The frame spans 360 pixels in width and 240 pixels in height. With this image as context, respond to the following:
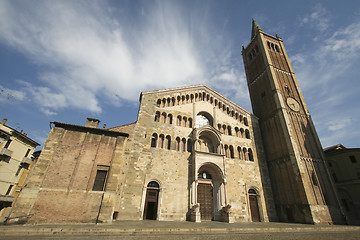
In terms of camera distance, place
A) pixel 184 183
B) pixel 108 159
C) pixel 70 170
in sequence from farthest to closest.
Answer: pixel 184 183 < pixel 108 159 < pixel 70 170

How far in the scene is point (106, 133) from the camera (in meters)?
14.3

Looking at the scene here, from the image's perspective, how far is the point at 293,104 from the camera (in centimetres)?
2244

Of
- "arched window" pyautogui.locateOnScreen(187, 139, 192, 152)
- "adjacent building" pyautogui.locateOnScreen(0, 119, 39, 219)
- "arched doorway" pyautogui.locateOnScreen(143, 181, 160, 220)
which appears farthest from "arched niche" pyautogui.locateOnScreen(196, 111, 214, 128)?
"adjacent building" pyautogui.locateOnScreen(0, 119, 39, 219)

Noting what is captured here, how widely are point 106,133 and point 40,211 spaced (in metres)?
6.43

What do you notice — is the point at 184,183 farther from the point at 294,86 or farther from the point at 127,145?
the point at 294,86

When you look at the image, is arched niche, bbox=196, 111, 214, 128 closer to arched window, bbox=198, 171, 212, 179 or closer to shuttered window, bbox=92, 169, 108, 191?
arched window, bbox=198, 171, 212, 179

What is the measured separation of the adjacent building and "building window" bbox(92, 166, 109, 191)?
1859 centimetres

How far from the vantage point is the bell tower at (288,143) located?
54.2ft

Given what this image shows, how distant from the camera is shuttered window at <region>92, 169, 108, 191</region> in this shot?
12.6 metres

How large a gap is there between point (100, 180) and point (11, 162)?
68.0 feet

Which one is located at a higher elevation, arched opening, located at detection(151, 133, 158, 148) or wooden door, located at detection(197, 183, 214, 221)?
arched opening, located at detection(151, 133, 158, 148)

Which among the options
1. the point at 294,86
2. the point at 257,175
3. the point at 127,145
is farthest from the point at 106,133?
the point at 294,86

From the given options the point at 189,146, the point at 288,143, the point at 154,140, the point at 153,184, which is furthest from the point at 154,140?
the point at 288,143

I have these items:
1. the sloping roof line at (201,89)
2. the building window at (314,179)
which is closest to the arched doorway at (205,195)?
the sloping roof line at (201,89)
